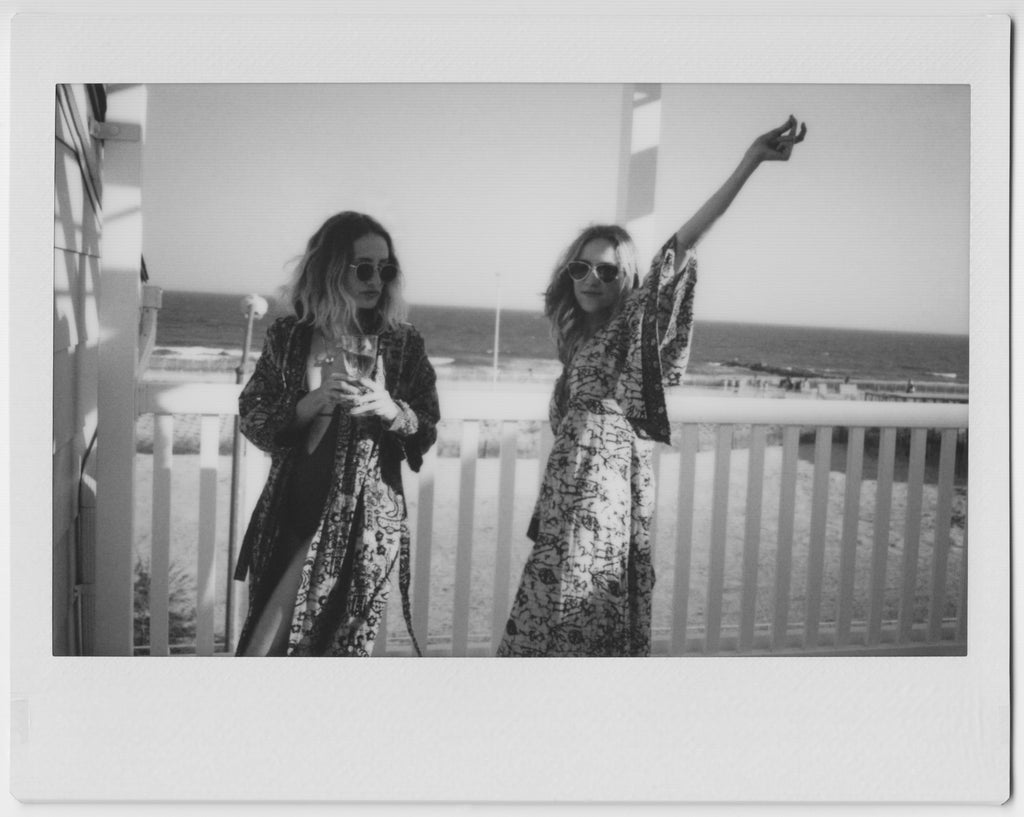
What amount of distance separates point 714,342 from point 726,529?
1.77ft

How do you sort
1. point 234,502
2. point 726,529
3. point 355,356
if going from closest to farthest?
point 355,356, point 234,502, point 726,529

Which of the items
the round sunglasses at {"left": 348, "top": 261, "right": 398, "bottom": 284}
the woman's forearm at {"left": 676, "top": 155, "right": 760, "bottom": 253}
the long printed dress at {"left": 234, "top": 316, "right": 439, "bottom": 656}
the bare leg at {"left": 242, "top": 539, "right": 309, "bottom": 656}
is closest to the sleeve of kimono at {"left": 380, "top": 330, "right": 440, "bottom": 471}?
the long printed dress at {"left": 234, "top": 316, "right": 439, "bottom": 656}

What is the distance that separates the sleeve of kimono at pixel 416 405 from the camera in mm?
2475

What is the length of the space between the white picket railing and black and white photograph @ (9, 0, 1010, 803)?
13 millimetres

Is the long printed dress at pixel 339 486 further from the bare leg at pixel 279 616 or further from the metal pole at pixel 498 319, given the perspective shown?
the metal pole at pixel 498 319

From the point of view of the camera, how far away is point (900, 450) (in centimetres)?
272

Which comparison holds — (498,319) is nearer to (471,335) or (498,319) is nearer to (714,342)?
(471,335)

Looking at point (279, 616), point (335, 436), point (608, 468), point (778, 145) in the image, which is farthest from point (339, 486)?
point (778, 145)

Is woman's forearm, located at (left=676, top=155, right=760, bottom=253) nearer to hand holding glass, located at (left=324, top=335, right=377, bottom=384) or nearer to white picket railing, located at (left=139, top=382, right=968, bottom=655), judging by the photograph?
white picket railing, located at (left=139, top=382, right=968, bottom=655)

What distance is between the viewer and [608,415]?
2504 millimetres

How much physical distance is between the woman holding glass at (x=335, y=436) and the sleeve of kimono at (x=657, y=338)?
0.52 m
